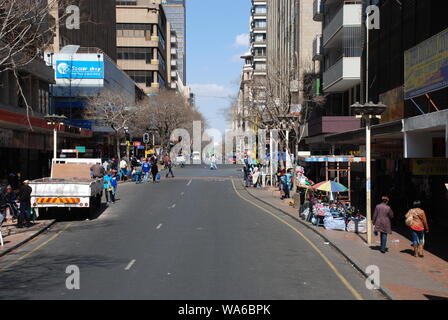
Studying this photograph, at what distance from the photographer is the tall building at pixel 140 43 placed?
103 metres

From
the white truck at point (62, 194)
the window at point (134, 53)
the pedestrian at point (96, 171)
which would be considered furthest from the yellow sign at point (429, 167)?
the window at point (134, 53)

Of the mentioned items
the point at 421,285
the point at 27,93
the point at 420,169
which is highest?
the point at 27,93

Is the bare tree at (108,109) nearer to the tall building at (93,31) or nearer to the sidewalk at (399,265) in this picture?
the tall building at (93,31)

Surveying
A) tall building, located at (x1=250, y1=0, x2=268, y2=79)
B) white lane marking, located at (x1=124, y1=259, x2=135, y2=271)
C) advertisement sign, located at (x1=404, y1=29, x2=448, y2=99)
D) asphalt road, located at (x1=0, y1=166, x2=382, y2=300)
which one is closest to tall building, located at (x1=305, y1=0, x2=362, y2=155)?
asphalt road, located at (x1=0, y1=166, x2=382, y2=300)

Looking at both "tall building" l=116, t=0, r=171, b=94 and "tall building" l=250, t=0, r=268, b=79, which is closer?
"tall building" l=116, t=0, r=171, b=94

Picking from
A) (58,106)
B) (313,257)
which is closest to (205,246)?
(313,257)

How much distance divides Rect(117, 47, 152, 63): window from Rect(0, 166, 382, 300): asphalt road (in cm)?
8350

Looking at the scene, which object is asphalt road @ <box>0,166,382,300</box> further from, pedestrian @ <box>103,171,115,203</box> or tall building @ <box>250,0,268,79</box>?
tall building @ <box>250,0,268,79</box>

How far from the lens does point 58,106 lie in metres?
57.3

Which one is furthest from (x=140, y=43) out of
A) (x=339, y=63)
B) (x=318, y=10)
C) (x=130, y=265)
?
(x=130, y=265)

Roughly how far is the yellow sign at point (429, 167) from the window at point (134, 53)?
91.1 m

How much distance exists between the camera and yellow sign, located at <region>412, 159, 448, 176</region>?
1727 cm
